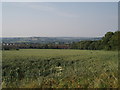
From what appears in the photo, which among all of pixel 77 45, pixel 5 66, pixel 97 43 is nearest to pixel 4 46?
pixel 5 66

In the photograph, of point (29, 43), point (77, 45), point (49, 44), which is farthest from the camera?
point (77, 45)

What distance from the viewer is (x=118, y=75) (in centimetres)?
475

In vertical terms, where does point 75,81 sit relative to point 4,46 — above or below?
below

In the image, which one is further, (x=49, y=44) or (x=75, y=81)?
(x=49, y=44)

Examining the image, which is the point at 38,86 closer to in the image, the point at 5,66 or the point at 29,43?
the point at 5,66

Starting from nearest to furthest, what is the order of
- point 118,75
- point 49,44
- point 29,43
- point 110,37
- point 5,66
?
point 118,75 < point 5,66 < point 29,43 < point 49,44 < point 110,37

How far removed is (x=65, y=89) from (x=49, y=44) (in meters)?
11.6

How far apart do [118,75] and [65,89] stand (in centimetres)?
165

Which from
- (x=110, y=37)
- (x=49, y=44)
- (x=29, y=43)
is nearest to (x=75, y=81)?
(x=29, y=43)

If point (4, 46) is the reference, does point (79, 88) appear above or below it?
below

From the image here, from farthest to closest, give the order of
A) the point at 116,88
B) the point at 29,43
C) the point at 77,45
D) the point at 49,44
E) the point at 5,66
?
the point at 77,45, the point at 49,44, the point at 29,43, the point at 5,66, the point at 116,88

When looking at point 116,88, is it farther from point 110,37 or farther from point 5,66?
point 110,37

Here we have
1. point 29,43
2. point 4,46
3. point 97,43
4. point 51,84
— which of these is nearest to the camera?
point 51,84

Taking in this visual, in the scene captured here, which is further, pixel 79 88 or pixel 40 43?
pixel 40 43
